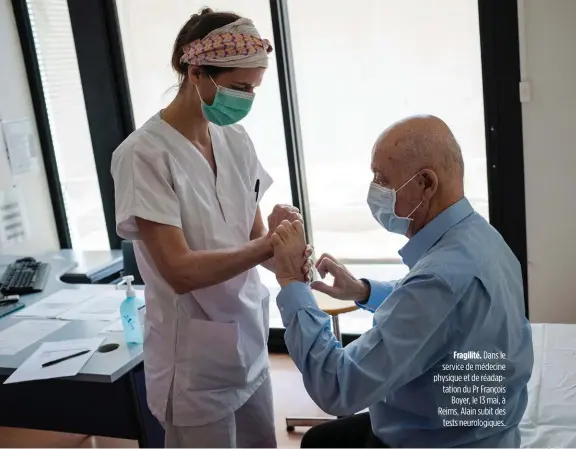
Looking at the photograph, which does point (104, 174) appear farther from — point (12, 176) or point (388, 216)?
point (388, 216)

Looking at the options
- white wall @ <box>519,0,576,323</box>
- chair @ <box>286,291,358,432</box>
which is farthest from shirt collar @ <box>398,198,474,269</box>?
white wall @ <box>519,0,576,323</box>

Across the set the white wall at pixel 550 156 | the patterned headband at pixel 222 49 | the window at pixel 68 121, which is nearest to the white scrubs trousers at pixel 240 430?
the patterned headband at pixel 222 49

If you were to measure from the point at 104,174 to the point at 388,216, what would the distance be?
2.63 m

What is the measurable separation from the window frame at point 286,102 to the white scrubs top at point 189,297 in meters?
1.59

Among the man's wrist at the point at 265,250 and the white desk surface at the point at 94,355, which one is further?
the white desk surface at the point at 94,355

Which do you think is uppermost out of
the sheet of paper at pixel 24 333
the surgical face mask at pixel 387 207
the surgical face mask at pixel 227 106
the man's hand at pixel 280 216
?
the surgical face mask at pixel 227 106

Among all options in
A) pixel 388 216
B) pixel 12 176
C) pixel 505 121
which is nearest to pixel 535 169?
pixel 505 121

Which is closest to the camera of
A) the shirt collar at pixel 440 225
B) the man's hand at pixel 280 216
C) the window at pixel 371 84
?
the shirt collar at pixel 440 225

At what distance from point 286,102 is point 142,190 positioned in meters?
1.84

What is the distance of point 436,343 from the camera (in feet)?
3.88

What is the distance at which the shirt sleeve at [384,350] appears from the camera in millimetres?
1166

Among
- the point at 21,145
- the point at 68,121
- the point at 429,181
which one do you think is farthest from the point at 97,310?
the point at 68,121

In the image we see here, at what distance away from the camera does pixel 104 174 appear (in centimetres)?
363

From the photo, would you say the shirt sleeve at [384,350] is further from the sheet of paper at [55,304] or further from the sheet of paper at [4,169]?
the sheet of paper at [4,169]
